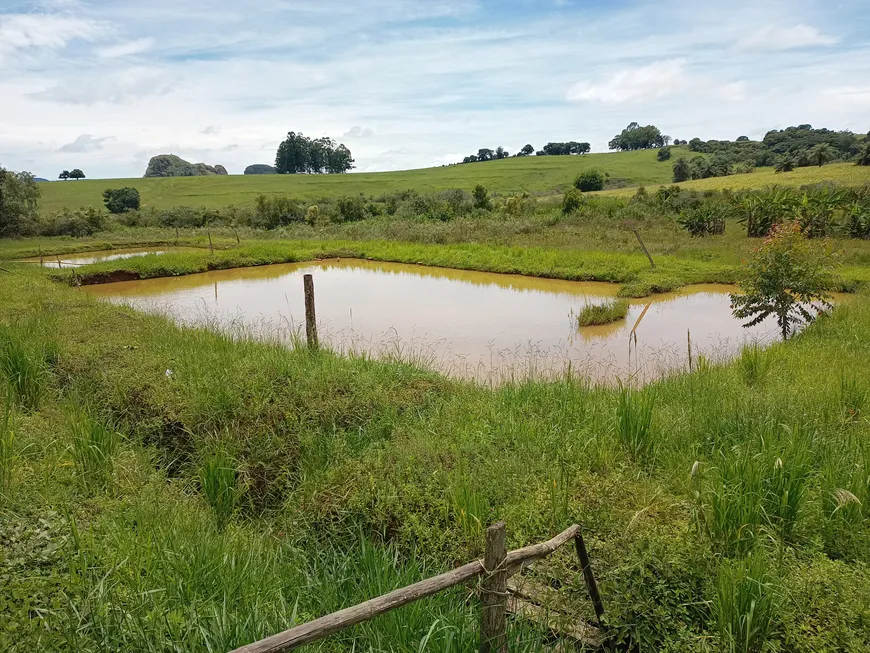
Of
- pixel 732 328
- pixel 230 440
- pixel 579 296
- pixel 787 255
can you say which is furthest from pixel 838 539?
pixel 579 296

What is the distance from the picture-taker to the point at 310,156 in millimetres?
91250

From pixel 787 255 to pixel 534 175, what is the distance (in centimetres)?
6000

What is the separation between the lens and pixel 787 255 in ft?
28.8

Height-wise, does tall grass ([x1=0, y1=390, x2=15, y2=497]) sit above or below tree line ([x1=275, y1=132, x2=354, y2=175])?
below

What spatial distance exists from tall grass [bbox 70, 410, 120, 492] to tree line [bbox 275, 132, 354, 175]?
90.2m

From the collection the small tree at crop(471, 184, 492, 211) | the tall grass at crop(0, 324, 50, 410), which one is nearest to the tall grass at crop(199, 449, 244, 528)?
the tall grass at crop(0, 324, 50, 410)

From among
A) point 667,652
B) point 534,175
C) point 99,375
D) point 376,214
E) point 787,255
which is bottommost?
point 667,652

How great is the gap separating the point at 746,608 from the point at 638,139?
337ft

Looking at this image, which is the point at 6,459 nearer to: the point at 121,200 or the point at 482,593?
the point at 482,593

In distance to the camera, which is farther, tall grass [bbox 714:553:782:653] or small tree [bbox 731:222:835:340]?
small tree [bbox 731:222:835:340]

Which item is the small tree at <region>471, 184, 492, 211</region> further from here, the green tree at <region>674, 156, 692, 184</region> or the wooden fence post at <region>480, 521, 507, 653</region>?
the wooden fence post at <region>480, 521, 507, 653</region>

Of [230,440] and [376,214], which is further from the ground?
[376,214]

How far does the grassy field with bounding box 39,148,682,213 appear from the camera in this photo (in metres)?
59.5

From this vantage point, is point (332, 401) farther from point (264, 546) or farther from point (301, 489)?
point (264, 546)
